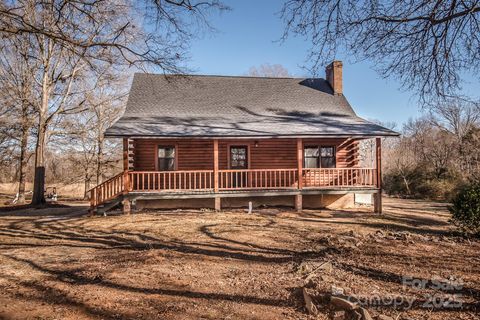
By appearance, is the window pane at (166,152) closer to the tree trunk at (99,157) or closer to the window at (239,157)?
the window at (239,157)

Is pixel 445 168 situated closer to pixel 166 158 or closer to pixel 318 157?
pixel 318 157

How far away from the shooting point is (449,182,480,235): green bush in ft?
27.6

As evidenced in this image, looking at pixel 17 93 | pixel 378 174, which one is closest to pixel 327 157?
Answer: pixel 378 174

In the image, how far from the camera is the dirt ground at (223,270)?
169 inches

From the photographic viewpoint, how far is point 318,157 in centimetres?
1623

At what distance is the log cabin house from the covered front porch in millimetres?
47

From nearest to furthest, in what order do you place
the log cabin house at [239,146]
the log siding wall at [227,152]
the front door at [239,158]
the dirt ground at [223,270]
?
1. the dirt ground at [223,270]
2. the log cabin house at [239,146]
3. the log siding wall at [227,152]
4. the front door at [239,158]

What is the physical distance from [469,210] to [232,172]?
9495 mm

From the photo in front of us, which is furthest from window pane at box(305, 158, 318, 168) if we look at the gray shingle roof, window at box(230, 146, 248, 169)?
window at box(230, 146, 248, 169)

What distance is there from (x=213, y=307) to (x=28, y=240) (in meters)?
7.59

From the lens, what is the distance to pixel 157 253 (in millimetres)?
7141

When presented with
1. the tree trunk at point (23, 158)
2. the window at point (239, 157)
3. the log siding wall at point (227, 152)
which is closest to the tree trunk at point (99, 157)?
the tree trunk at point (23, 158)

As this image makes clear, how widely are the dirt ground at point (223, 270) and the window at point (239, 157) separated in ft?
17.8

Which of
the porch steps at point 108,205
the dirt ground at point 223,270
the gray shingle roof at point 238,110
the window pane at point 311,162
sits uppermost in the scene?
the gray shingle roof at point 238,110
